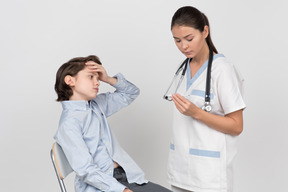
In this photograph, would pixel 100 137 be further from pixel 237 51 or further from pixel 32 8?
pixel 237 51

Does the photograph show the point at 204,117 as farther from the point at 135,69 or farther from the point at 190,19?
the point at 135,69

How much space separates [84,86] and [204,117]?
1.84 ft

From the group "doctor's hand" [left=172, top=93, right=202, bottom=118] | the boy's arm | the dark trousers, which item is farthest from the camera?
the boy's arm

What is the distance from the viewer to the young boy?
1.87 m

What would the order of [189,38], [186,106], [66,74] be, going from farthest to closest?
[66,74] < [189,38] < [186,106]

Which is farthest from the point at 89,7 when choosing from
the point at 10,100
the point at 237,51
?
the point at 237,51

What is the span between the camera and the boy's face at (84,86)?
6.67 ft

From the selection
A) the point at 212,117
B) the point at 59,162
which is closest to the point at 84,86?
the point at 59,162

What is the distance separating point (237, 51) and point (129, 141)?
1008 millimetres

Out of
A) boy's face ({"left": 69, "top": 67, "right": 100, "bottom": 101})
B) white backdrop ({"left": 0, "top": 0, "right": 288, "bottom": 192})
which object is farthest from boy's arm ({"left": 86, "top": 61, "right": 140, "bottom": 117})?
white backdrop ({"left": 0, "top": 0, "right": 288, "bottom": 192})

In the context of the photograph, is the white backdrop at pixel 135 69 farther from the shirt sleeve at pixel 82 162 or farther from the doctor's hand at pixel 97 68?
the shirt sleeve at pixel 82 162

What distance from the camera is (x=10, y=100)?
9.57ft

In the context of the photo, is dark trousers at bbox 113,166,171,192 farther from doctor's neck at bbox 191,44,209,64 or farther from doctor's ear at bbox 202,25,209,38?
doctor's ear at bbox 202,25,209,38

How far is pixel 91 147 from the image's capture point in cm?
198
